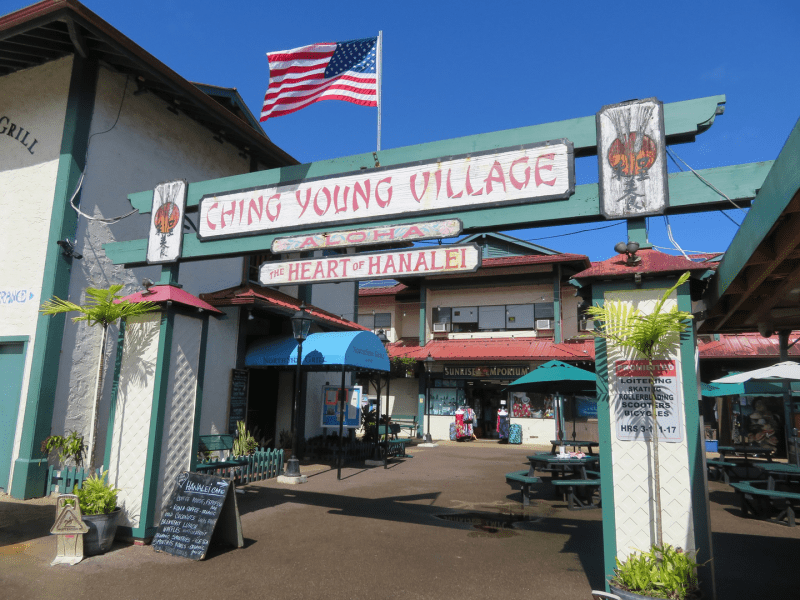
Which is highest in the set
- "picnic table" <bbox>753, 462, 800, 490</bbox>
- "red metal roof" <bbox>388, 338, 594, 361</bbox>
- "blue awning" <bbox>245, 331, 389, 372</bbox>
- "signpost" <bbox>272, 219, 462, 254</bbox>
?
"red metal roof" <bbox>388, 338, 594, 361</bbox>

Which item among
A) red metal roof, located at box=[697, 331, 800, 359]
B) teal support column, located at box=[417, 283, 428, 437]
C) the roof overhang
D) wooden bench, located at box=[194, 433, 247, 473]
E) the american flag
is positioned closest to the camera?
the roof overhang

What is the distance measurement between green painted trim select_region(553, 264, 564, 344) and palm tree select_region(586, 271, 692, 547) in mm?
18399

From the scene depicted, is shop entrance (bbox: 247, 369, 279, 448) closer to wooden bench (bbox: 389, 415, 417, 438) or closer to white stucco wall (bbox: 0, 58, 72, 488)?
white stucco wall (bbox: 0, 58, 72, 488)

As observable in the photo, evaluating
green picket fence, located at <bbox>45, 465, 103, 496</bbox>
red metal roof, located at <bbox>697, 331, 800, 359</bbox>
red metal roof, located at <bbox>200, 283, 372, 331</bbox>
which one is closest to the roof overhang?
green picket fence, located at <bbox>45, 465, 103, 496</bbox>

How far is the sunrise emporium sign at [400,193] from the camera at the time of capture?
17.2ft

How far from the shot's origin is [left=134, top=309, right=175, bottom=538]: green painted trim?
6.29 m

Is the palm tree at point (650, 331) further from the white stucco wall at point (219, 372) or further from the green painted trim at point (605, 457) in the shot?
the white stucco wall at point (219, 372)

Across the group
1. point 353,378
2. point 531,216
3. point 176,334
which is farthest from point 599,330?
point 353,378

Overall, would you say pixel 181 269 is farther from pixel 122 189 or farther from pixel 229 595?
pixel 229 595

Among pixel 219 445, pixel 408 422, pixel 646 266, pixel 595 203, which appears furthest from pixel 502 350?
pixel 646 266

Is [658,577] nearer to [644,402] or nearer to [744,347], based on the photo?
[644,402]

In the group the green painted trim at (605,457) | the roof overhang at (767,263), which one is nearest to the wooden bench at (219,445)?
the green painted trim at (605,457)

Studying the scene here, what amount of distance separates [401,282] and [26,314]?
18795mm

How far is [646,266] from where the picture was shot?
4637 millimetres
